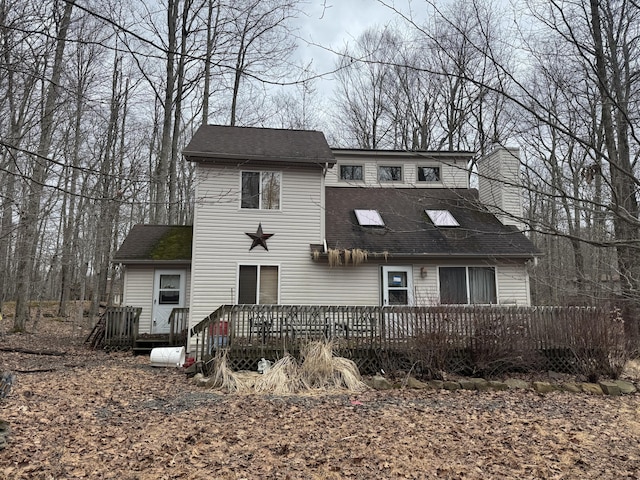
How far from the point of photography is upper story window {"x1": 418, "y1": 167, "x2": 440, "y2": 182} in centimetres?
1588

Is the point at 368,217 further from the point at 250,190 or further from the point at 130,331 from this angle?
the point at 130,331

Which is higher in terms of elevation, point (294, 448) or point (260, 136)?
point (260, 136)

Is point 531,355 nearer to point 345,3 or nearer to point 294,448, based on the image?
point 294,448

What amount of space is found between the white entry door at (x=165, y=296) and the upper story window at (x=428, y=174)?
9211mm

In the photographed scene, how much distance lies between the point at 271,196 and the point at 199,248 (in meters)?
2.41

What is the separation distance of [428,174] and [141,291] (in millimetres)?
10786

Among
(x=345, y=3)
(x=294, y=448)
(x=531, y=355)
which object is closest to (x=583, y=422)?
(x=531, y=355)

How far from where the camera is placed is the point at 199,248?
36.8 feet

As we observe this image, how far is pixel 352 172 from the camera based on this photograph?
52.2 ft

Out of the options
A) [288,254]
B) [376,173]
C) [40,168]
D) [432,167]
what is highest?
[432,167]

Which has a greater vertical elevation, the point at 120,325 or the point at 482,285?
the point at 482,285

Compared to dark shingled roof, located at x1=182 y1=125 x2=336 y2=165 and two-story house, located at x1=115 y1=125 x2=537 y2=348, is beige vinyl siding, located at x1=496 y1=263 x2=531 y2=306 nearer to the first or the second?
two-story house, located at x1=115 y1=125 x2=537 y2=348

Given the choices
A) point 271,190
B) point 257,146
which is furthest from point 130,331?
point 257,146

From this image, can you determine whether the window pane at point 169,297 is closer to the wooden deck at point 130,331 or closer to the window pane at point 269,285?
the wooden deck at point 130,331
